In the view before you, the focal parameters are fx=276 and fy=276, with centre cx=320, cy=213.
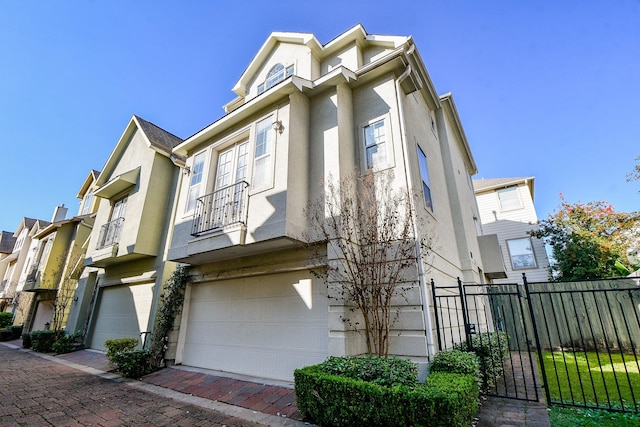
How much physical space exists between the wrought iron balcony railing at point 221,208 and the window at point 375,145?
3341 mm

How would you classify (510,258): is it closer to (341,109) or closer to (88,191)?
(341,109)

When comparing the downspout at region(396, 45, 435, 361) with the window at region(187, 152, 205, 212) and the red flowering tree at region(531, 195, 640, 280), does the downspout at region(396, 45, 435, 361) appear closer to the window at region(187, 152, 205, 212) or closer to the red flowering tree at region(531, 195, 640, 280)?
the window at region(187, 152, 205, 212)

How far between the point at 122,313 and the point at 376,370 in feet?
38.0

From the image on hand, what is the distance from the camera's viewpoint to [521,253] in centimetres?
1850

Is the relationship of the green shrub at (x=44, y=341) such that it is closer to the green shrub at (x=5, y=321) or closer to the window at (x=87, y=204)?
the window at (x=87, y=204)

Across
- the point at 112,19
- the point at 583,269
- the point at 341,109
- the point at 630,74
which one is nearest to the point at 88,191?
the point at 112,19

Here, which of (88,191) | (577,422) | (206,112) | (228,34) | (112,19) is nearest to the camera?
(577,422)

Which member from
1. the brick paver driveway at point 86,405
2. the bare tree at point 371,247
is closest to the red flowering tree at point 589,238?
the bare tree at point 371,247

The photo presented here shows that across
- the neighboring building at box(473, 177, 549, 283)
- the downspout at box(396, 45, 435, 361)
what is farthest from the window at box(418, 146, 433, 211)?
the neighboring building at box(473, 177, 549, 283)

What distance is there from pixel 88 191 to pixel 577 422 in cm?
2780

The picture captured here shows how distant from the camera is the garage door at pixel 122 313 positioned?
10.5 m

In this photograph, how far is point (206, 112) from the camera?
13.5 meters

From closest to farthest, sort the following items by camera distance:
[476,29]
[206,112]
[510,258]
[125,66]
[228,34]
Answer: [476,29] → [228,34] → [125,66] → [206,112] → [510,258]

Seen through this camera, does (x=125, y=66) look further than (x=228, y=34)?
Yes
